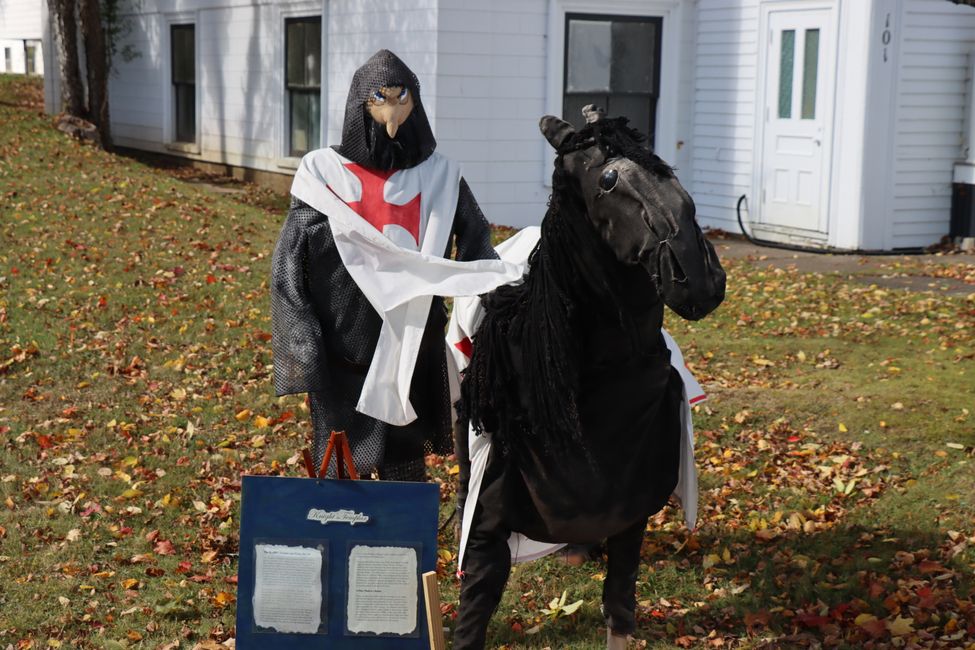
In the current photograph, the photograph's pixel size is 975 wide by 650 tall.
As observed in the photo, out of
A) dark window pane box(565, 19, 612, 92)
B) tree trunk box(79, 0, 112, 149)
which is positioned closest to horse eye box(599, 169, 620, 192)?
dark window pane box(565, 19, 612, 92)

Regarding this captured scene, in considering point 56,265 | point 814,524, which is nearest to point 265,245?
point 56,265

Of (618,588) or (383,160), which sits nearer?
(618,588)

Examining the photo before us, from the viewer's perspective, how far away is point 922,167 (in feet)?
45.8

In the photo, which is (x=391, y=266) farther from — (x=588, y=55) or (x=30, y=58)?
(x=30, y=58)

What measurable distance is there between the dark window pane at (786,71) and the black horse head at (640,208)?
11281 mm

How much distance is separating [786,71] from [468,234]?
1051 cm

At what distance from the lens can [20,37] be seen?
31.9 metres

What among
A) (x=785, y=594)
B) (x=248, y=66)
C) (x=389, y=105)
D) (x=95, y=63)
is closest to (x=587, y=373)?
(x=389, y=105)

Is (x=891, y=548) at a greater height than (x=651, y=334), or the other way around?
(x=651, y=334)

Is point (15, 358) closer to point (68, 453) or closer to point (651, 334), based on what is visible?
point (68, 453)

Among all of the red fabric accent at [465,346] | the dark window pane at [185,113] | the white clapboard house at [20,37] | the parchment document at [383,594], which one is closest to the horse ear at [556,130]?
the red fabric accent at [465,346]

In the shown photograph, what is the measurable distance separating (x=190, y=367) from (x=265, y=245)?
4.38m

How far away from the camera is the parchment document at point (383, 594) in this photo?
429 centimetres

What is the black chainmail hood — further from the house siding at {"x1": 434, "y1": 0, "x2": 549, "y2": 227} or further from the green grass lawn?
the house siding at {"x1": 434, "y1": 0, "x2": 549, "y2": 227}
